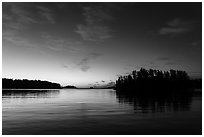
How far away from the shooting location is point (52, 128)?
2267 centimetres

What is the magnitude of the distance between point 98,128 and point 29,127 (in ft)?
20.6

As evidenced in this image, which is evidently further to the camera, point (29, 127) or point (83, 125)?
point (83, 125)

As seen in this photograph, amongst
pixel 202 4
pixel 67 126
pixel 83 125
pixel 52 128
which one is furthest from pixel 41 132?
pixel 202 4

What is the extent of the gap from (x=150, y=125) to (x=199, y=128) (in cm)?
449

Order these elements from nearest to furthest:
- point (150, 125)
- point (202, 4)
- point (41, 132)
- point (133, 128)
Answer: point (202, 4)
point (41, 132)
point (133, 128)
point (150, 125)

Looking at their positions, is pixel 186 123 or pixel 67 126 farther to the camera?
pixel 186 123

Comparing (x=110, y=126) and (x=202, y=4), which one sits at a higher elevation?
(x=202, y=4)

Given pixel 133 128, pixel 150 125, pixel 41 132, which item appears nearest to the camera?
pixel 41 132

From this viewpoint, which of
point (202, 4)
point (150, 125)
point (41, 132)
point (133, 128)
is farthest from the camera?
point (150, 125)

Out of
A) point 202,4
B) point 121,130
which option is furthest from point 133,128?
point 202,4

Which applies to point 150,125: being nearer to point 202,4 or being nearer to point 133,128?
point 133,128

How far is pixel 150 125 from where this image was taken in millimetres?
24484

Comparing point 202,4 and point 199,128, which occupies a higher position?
point 202,4

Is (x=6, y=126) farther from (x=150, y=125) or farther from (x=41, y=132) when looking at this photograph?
(x=150, y=125)
